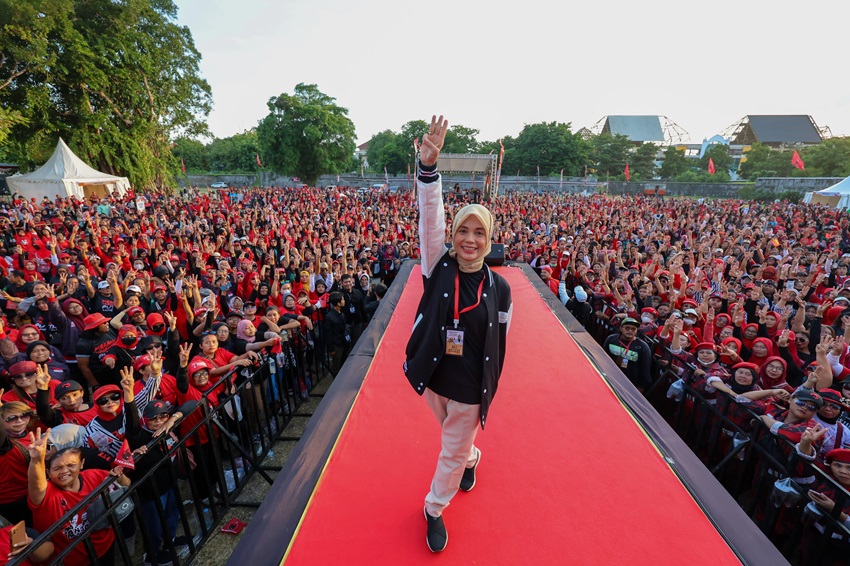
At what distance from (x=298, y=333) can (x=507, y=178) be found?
42.7 metres

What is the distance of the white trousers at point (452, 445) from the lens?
2166 millimetres

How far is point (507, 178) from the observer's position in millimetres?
44375

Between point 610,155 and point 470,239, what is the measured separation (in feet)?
175

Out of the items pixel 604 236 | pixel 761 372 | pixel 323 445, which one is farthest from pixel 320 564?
pixel 604 236

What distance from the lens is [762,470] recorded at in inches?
128

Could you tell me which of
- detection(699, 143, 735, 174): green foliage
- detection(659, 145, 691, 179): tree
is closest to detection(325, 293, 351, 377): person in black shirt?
detection(659, 145, 691, 179): tree

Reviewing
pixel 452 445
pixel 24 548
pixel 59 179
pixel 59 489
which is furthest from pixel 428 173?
pixel 59 179

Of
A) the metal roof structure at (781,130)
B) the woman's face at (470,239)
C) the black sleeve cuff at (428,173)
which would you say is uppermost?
the metal roof structure at (781,130)

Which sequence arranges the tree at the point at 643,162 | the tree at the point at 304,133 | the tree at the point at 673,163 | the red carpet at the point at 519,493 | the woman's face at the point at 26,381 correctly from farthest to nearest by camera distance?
the tree at the point at 673,163 → the tree at the point at 643,162 → the tree at the point at 304,133 → the woman's face at the point at 26,381 → the red carpet at the point at 519,493

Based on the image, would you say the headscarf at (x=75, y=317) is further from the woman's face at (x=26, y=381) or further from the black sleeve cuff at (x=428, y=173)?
the black sleeve cuff at (x=428, y=173)

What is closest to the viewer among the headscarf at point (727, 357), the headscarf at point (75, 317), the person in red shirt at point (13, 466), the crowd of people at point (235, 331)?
the person in red shirt at point (13, 466)

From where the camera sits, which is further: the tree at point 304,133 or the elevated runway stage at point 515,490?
the tree at point 304,133

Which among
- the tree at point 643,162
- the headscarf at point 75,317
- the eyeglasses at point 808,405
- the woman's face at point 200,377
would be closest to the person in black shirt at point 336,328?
the woman's face at point 200,377

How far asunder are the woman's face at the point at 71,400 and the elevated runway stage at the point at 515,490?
2134 millimetres
